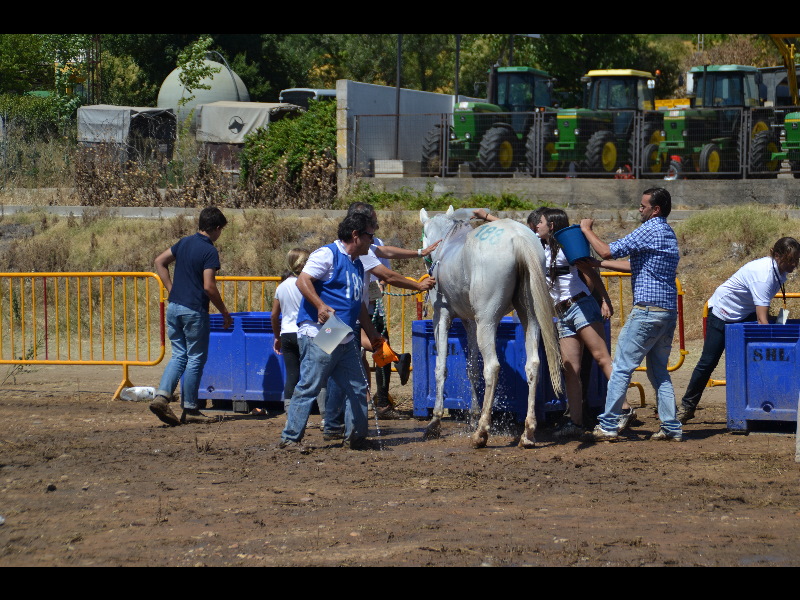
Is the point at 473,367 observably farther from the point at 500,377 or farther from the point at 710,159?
the point at 710,159

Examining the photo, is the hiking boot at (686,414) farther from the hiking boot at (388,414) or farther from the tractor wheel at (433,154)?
the tractor wheel at (433,154)

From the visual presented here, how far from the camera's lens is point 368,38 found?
46.6 metres

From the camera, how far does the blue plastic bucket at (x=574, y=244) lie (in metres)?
8.14

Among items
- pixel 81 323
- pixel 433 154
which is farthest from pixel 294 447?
pixel 433 154

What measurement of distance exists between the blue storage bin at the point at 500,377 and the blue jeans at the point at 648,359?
742 millimetres

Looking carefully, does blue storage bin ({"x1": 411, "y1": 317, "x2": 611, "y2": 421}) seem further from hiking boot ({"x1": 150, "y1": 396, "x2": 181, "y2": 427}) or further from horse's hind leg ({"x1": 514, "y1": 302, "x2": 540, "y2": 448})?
hiking boot ({"x1": 150, "y1": 396, "x2": 181, "y2": 427})

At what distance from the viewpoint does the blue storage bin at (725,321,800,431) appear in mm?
8258

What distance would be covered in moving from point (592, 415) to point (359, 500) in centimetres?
349

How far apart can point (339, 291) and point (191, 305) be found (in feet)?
6.73

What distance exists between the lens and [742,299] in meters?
8.66

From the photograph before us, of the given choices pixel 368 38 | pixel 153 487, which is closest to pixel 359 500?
pixel 153 487

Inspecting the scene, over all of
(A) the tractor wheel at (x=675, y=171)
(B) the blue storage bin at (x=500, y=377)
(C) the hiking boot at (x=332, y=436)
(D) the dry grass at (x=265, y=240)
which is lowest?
(C) the hiking boot at (x=332, y=436)

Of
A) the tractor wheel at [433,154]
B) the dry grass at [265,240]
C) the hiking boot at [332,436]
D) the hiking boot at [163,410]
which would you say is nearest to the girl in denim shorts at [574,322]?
the hiking boot at [332,436]
